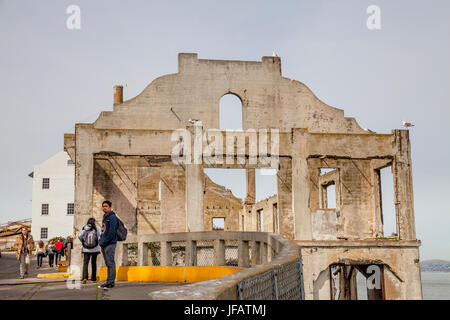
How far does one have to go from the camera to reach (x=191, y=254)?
1351 centimetres

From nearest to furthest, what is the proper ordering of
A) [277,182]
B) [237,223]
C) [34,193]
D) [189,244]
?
1. [189,244]
2. [277,182]
3. [237,223]
4. [34,193]

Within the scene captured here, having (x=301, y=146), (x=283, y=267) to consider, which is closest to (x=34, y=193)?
(x=301, y=146)

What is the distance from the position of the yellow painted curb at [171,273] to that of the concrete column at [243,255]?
37cm

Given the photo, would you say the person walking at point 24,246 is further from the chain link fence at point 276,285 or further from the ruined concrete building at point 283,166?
the chain link fence at point 276,285

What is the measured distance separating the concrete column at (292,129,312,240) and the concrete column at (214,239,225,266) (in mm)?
13692

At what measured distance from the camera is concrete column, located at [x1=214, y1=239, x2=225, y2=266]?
499 inches

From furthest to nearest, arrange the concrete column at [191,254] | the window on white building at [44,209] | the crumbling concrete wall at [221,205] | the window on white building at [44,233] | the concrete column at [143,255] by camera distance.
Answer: the window on white building at [44,209] → the window on white building at [44,233] → the crumbling concrete wall at [221,205] → the concrete column at [143,255] → the concrete column at [191,254]

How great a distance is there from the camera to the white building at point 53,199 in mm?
56344

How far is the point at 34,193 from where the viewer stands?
188ft

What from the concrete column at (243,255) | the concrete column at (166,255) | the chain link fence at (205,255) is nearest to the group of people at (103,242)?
the concrete column at (166,255)

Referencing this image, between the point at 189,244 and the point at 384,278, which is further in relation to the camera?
the point at 384,278
